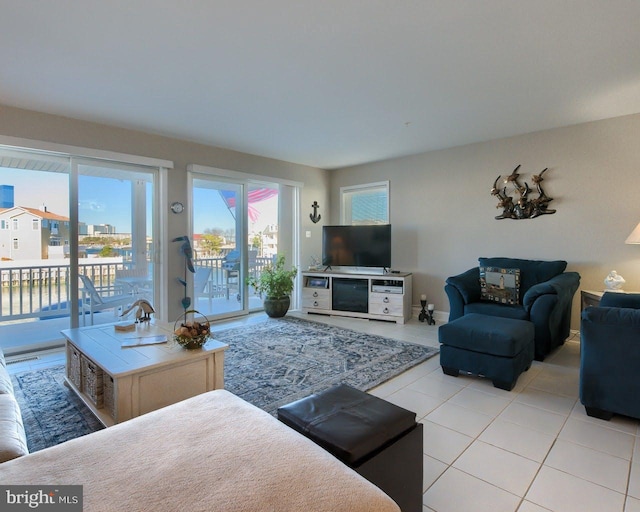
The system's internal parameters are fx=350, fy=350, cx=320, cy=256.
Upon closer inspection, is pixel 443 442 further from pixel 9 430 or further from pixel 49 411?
pixel 49 411

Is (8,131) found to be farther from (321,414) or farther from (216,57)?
(321,414)

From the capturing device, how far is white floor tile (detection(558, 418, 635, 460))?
6.16 feet

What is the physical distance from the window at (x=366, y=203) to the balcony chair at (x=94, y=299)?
3572mm

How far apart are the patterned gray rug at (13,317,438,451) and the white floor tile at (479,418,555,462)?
0.86 meters

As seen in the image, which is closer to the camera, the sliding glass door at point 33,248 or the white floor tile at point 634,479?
the white floor tile at point 634,479

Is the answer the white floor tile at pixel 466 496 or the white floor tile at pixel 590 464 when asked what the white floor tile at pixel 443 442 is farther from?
the white floor tile at pixel 590 464

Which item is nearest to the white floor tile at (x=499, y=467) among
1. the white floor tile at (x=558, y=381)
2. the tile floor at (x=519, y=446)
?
the tile floor at (x=519, y=446)

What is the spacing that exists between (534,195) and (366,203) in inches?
96.5

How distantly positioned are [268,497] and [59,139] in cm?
404

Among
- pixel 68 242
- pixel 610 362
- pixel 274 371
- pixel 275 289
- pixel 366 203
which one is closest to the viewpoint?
pixel 610 362

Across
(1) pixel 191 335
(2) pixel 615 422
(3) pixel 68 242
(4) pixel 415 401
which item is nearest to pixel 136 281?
(3) pixel 68 242

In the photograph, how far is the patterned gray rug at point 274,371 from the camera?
2.19 metres

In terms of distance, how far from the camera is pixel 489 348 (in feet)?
8.66

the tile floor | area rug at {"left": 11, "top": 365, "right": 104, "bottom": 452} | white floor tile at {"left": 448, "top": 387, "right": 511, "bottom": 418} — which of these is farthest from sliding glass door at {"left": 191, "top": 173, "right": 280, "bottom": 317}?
white floor tile at {"left": 448, "top": 387, "right": 511, "bottom": 418}
